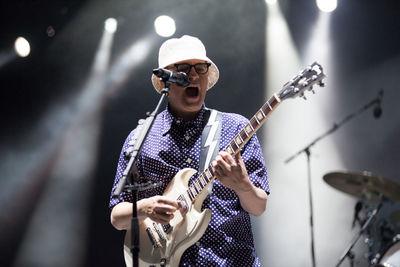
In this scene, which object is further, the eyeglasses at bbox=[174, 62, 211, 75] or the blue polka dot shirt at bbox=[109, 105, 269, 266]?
the eyeglasses at bbox=[174, 62, 211, 75]

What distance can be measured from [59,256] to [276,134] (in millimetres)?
3159

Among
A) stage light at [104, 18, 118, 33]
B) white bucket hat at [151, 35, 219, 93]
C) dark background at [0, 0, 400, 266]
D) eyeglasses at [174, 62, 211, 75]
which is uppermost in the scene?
stage light at [104, 18, 118, 33]

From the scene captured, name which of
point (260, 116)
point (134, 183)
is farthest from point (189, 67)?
point (134, 183)

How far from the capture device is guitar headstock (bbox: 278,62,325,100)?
2.47 metres

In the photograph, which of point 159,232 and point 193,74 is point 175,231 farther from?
point 193,74

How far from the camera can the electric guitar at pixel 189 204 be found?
8.21 feet

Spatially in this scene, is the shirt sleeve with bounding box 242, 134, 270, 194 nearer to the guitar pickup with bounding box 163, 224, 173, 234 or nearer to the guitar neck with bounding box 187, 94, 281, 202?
the guitar neck with bounding box 187, 94, 281, 202

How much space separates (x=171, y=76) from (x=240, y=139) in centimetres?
49

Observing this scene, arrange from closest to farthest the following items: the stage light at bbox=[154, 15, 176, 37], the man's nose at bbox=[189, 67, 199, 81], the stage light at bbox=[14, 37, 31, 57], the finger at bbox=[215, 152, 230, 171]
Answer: the finger at bbox=[215, 152, 230, 171] < the man's nose at bbox=[189, 67, 199, 81] < the stage light at bbox=[154, 15, 176, 37] < the stage light at bbox=[14, 37, 31, 57]

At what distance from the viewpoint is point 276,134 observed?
605 cm

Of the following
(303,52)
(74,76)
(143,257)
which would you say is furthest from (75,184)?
(143,257)

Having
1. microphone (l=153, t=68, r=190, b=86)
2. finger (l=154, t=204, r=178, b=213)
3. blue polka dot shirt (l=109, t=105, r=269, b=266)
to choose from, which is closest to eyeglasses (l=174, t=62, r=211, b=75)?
blue polka dot shirt (l=109, t=105, r=269, b=266)

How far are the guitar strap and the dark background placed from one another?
3237 millimetres

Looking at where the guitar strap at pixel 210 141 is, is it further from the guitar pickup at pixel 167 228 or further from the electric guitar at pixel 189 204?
the guitar pickup at pixel 167 228
